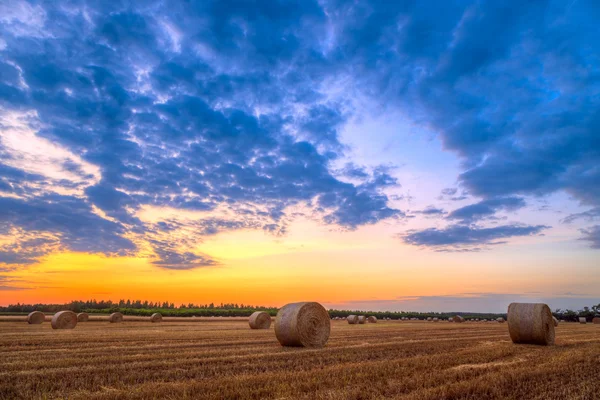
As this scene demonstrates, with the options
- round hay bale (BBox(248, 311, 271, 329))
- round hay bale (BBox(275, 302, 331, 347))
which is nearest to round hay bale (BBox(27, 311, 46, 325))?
round hay bale (BBox(248, 311, 271, 329))

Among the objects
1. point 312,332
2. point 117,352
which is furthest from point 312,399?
point 312,332

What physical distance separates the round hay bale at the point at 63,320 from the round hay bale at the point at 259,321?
10.5 meters

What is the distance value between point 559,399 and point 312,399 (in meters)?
3.82

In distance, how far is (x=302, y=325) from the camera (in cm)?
1414

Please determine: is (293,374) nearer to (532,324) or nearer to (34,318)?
(532,324)

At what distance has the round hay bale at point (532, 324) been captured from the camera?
1512 cm

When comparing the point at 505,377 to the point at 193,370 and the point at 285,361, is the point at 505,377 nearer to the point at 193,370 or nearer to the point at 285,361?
the point at 285,361

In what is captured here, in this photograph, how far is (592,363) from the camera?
9891 millimetres

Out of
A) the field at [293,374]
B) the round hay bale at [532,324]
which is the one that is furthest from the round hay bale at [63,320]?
the round hay bale at [532,324]

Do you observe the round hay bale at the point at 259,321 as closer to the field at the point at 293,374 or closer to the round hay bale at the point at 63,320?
the round hay bale at the point at 63,320

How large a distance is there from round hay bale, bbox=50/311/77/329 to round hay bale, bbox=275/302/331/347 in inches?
613

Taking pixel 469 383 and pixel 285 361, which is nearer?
pixel 469 383

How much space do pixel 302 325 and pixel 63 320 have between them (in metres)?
17.0

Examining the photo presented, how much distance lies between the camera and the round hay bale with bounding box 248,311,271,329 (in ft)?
81.6
